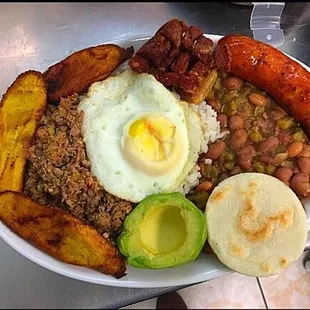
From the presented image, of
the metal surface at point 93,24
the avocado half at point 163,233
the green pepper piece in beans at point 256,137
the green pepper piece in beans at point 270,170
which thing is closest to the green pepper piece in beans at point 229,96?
the green pepper piece in beans at point 256,137

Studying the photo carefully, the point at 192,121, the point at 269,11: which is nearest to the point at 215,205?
the point at 192,121

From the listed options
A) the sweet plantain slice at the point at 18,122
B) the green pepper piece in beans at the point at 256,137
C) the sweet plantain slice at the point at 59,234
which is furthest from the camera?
the green pepper piece in beans at the point at 256,137

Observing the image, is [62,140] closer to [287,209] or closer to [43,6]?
[287,209]

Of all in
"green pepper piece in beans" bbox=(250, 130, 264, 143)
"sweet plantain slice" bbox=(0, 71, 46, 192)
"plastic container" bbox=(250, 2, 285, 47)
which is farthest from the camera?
"plastic container" bbox=(250, 2, 285, 47)

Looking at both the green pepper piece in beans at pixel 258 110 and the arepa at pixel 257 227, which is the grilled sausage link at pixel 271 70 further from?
the arepa at pixel 257 227

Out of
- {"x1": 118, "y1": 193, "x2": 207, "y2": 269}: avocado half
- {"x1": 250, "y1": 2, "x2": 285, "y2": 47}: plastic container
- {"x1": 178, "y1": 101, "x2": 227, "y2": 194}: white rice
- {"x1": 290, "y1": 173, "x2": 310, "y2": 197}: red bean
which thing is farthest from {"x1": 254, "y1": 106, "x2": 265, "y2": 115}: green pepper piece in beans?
{"x1": 250, "y1": 2, "x2": 285, "y2": 47}: plastic container

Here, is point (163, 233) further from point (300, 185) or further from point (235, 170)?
point (300, 185)

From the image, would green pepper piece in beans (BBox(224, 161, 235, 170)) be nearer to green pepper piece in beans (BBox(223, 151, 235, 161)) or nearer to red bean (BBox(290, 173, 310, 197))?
green pepper piece in beans (BBox(223, 151, 235, 161))
